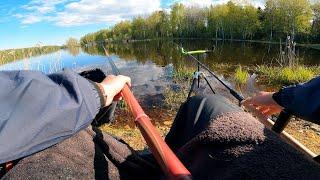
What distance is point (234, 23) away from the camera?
2731 inches

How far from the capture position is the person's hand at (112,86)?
193 centimetres

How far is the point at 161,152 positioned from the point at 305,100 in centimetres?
84

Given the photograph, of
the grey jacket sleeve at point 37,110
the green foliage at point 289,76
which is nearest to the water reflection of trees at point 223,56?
the green foliage at point 289,76

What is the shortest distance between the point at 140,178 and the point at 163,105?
26.7 feet

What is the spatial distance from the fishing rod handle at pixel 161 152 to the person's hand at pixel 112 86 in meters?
0.12

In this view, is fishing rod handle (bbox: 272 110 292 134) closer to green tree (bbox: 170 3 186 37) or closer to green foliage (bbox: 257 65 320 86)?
green foliage (bbox: 257 65 320 86)

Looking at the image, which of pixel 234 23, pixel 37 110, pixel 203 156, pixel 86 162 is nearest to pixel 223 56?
pixel 86 162

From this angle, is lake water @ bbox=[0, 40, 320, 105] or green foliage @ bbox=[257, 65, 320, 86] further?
lake water @ bbox=[0, 40, 320, 105]

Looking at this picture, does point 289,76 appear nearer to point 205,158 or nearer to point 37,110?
point 205,158

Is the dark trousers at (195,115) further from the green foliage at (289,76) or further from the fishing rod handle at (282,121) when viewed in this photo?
the green foliage at (289,76)

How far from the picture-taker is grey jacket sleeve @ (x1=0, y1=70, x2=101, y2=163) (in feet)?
4.61

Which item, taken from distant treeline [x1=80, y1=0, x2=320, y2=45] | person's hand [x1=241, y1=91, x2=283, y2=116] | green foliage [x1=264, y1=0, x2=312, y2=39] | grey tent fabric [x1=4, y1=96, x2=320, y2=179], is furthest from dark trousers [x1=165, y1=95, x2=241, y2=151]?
green foliage [x1=264, y1=0, x2=312, y2=39]

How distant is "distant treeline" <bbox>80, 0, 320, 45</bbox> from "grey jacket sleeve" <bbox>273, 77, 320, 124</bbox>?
26832mm

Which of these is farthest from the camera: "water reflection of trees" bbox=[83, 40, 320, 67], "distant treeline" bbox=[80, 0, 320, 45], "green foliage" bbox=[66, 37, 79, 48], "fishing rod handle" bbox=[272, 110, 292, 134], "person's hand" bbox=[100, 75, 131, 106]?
"green foliage" bbox=[66, 37, 79, 48]
